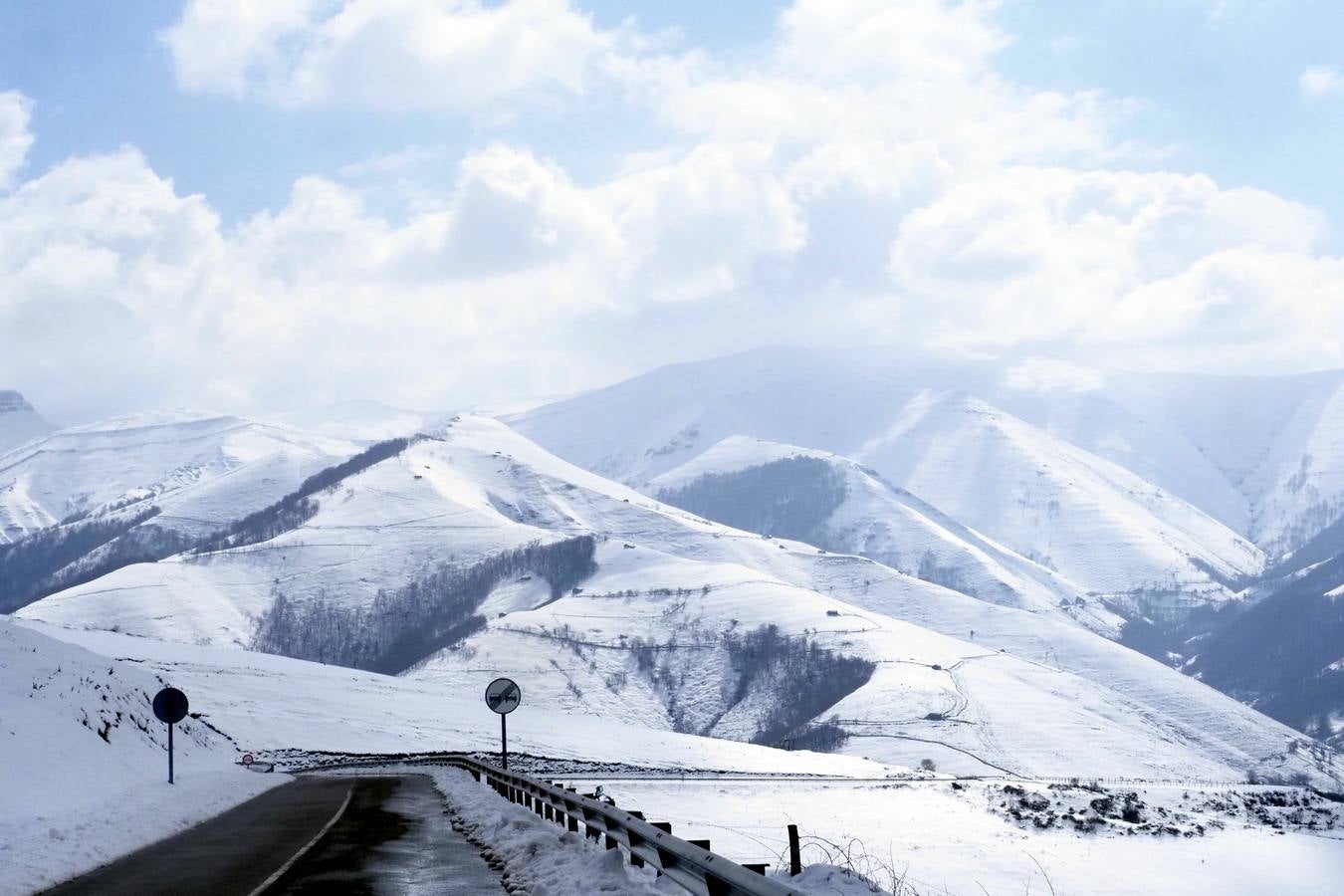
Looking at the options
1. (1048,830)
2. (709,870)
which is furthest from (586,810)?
(1048,830)

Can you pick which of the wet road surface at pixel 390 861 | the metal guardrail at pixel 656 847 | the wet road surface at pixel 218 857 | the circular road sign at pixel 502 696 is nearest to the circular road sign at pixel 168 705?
the wet road surface at pixel 218 857

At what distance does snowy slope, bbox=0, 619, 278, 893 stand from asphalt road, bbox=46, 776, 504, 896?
80 centimetres

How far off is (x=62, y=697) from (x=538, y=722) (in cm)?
8592

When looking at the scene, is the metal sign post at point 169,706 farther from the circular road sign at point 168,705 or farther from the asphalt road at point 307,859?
the asphalt road at point 307,859

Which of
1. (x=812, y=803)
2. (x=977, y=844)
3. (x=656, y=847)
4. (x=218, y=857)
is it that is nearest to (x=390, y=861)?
(x=218, y=857)

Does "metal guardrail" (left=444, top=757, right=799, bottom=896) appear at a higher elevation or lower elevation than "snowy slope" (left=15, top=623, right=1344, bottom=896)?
higher

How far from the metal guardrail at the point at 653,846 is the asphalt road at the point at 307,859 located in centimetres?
170

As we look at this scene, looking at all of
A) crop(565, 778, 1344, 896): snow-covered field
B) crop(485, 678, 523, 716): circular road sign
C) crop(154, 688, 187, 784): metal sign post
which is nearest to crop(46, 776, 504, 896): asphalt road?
crop(485, 678, 523, 716): circular road sign

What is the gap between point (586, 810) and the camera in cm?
1939

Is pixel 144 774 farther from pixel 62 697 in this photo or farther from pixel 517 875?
pixel 517 875

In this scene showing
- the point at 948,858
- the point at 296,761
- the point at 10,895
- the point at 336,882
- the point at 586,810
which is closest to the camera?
the point at 10,895

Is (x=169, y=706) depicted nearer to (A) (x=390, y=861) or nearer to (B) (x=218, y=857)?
(B) (x=218, y=857)

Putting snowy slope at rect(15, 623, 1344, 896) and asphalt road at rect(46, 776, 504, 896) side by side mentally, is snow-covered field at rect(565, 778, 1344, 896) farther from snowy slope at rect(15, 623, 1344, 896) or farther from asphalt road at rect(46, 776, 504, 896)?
asphalt road at rect(46, 776, 504, 896)

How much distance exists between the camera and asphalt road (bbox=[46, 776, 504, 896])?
622 inches
